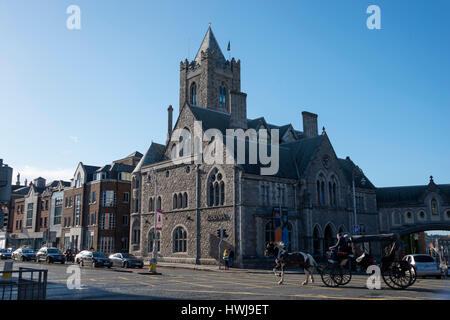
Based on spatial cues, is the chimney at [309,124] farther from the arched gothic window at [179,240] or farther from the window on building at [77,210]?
the window on building at [77,210]

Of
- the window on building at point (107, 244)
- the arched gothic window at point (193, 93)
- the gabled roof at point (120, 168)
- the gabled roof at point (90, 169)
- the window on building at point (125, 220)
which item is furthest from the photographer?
the arched gothic window at point (193, 93)

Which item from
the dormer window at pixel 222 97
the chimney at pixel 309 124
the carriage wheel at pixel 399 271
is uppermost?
the dormer window at pixel 222 97

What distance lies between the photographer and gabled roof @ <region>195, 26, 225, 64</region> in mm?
66500

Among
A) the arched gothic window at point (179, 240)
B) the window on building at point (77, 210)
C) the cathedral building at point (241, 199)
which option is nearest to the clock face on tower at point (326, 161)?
the cathedral building at point (241, 199)

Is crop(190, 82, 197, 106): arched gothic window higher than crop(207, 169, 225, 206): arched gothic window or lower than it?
higher

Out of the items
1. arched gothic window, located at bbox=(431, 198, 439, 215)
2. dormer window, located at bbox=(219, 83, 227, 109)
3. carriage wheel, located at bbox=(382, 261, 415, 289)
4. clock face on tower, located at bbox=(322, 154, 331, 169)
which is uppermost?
dormer window, located at bbox=(219, 83, 227, 109)

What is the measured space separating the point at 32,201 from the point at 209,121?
4821 cm

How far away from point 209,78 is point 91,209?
26130 mm

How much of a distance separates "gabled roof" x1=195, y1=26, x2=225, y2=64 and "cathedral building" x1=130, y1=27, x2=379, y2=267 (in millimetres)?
19701

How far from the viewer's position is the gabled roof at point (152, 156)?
159ft

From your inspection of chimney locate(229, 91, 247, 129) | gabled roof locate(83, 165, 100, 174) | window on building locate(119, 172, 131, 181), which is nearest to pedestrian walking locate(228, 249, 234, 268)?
chimney locate(229, 91, 247, 129)

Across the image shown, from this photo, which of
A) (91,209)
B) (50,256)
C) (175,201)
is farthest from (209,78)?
(50,256)

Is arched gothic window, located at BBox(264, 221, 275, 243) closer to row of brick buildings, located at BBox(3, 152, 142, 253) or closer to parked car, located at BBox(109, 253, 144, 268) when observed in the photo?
parked car, located at BBox(109, 253, 144, 268)

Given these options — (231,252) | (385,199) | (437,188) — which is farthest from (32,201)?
(437,188)
